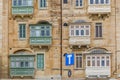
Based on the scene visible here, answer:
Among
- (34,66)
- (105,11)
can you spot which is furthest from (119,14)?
(34,66)

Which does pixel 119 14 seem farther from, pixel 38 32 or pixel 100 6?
pixel 38 32

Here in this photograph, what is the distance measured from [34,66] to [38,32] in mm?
3374

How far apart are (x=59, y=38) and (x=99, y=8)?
4.92 metres

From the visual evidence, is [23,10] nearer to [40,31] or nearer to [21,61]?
[40,31]

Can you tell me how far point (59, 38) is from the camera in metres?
57.4

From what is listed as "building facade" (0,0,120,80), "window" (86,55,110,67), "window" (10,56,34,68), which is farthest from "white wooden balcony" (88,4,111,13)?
"window" (10,56,34,68)

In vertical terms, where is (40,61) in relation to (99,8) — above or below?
below

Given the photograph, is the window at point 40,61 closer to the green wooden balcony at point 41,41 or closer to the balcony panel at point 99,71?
the green wooden balcony at point 41,41

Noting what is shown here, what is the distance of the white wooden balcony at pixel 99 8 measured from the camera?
186 feet

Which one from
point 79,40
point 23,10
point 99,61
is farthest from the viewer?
point 23,10

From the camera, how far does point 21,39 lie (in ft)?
190

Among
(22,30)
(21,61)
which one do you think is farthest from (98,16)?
(21,61)

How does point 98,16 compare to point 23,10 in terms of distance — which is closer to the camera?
point 98,16

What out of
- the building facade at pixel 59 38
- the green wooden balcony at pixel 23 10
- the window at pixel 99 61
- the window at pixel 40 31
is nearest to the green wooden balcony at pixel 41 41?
the building facade at pixel 59 38
